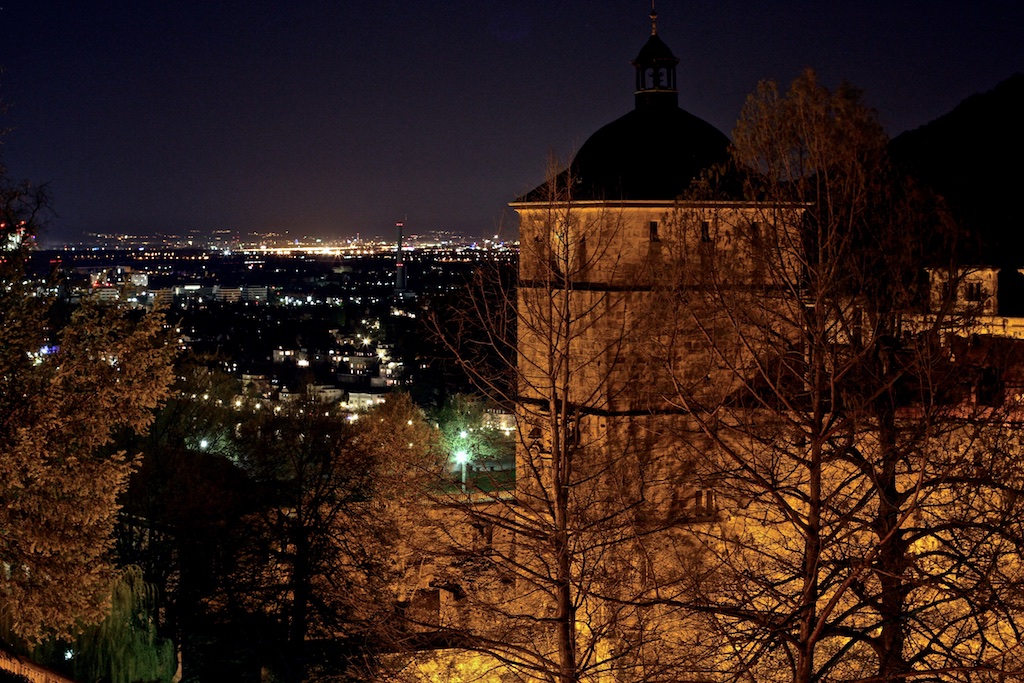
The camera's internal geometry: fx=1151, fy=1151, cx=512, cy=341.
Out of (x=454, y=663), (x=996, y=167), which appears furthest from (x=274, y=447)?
(x=996, y=167)

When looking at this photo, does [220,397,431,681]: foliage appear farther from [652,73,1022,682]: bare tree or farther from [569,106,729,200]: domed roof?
[652,73,1022,682]: bare tree

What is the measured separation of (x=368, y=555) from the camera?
19047 millimetres

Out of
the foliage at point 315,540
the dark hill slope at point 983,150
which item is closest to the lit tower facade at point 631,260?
the foliage at point 315,540

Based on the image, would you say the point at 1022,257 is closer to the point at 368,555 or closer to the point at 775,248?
the point at 368,555

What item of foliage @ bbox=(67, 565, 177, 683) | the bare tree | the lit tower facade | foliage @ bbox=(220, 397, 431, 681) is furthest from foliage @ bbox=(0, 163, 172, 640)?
the bare tree

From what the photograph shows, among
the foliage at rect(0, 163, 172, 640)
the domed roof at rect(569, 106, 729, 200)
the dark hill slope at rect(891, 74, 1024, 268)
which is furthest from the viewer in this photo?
the dark hill slope at rect(891, 74, 1024, 268)

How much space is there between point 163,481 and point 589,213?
39.0 ft

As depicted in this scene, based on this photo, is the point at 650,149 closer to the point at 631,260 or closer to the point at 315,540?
the point at 631,260

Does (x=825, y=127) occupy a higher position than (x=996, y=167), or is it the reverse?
(x=996, y=167)

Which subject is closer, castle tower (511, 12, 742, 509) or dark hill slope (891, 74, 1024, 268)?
castle tower (511, 12, 742, 509)

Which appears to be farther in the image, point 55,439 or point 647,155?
point 647,155

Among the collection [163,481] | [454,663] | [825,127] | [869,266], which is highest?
[825,127]

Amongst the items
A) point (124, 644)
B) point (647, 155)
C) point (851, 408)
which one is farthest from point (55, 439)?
point (851, 408)

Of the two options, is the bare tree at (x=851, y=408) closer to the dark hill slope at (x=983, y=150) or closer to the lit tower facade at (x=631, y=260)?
the lit tower facade at (x=631, y=260)
